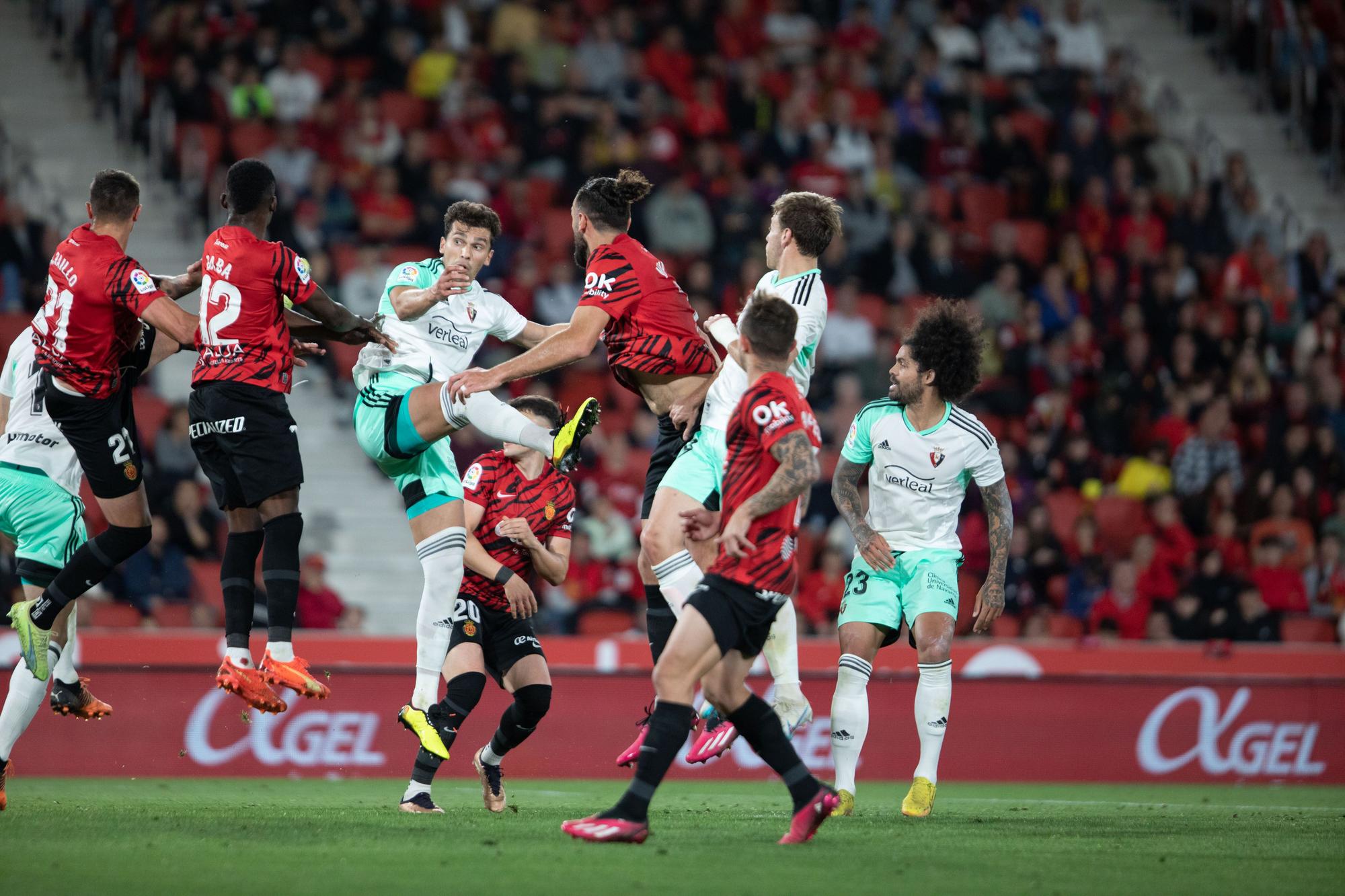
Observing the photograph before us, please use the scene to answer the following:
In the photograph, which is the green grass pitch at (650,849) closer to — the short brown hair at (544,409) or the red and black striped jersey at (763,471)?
the red and black striped jersey at (763,471)

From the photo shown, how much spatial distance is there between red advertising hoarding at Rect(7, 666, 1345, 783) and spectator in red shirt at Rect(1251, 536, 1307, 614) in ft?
7.98

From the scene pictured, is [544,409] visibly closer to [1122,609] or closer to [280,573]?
[280,573]

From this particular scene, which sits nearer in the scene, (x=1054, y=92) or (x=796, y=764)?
(x=796, y=764)

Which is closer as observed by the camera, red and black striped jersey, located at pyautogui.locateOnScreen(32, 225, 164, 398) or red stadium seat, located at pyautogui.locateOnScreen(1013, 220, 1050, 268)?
red and black striped jersey, located at pyautogui.locateOnScreen(32, 225, 164, 398)

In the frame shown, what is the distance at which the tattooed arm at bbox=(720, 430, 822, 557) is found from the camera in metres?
6.68

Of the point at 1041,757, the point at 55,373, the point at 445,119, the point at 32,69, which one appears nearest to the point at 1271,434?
the point at 1041,757

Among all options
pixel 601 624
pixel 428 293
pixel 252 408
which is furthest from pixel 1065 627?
pixel 252 408

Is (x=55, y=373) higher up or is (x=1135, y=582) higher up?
(x=55, y=373)

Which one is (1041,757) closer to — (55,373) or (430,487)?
(430,487)

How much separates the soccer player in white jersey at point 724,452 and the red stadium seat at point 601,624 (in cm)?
571

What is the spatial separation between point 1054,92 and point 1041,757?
1101 cm

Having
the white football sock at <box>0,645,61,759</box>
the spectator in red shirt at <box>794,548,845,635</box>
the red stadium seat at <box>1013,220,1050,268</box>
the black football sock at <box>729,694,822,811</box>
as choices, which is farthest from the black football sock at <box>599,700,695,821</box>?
the red stadium seat at <box>1013,220,1050,268</box>

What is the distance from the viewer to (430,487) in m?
8.80

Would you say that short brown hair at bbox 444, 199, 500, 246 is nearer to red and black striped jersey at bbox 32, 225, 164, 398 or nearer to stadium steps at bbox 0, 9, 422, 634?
red and black striped jersey at bbox 32, 225, 164, 398
